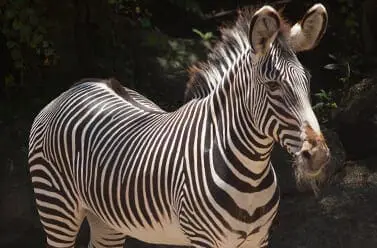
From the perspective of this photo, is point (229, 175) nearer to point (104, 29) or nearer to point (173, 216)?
point (173, 216)

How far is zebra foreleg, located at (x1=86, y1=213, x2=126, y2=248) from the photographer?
4625mm

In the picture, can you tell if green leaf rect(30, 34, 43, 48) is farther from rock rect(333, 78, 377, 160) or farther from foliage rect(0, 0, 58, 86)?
rock rect(333, 78, 377, 160)

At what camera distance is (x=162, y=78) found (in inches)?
286

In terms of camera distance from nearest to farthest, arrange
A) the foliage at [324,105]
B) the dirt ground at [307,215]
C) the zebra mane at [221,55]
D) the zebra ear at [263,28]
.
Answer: the zebra ear at [263,28]
the zebra mane at [221,55]
the dirt ground at [307,215]
the foliage at [324,105]

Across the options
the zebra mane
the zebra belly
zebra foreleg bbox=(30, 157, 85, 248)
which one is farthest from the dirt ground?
the zebra mane

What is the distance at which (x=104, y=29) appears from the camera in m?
7.22

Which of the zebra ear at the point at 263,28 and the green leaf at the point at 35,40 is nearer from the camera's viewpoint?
the zebra ear at the point at 263,28

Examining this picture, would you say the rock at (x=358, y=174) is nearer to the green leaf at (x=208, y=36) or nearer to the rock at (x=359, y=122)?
the rock at (x=359, y=122)

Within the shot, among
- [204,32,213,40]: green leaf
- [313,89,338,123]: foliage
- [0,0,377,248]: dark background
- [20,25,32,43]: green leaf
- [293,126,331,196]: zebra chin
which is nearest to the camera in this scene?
[293,126,331,196]: zebra chin

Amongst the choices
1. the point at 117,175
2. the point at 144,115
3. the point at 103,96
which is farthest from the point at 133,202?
the point at 103,96

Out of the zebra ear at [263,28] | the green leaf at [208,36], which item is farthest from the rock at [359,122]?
the zebra ear at [263,28]

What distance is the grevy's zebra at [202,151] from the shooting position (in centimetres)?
321

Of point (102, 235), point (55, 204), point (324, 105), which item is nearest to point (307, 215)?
point (324, 105)

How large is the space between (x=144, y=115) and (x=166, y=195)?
738mm
